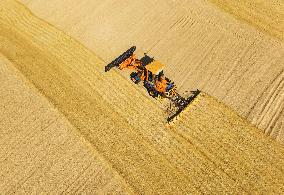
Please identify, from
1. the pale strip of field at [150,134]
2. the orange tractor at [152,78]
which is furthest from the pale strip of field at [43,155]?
the orange tractor at [152,78]

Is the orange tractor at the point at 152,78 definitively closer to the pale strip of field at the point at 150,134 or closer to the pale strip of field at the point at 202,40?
the pale strip of field at the point at 150,134

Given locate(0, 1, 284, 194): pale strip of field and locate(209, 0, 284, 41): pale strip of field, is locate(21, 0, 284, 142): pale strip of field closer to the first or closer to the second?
locate(209, 0, 284, 41): pale strip of field

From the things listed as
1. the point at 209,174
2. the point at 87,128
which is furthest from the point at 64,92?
the point at 209,174

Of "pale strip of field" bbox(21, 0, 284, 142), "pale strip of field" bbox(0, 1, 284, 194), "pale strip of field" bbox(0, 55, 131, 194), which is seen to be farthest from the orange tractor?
"pale strip of field" bbox(0, 55, 131, 194)

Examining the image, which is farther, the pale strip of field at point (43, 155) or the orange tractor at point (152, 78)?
the orange tractor at point (152, 78)

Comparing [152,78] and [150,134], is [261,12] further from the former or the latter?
[150,134]

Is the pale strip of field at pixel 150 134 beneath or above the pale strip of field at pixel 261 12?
beneath
